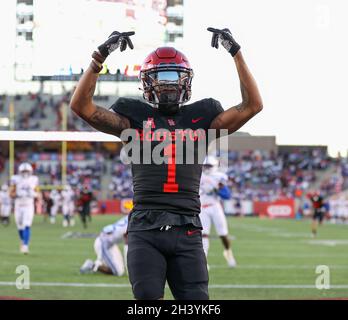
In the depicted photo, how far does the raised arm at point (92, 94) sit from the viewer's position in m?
4.52

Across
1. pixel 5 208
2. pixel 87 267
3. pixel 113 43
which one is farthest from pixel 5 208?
pixel 113 43

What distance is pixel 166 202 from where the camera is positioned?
14.9ft

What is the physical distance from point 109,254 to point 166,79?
779 centimetres

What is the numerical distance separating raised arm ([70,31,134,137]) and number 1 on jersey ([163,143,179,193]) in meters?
0.28

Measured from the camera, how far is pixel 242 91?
4680 millimetres

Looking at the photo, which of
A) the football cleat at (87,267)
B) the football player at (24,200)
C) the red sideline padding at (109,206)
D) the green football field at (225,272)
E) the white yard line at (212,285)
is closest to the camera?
the green football field at (225,272)

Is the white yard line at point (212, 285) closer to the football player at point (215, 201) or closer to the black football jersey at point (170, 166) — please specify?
the football player at point (215, 201)

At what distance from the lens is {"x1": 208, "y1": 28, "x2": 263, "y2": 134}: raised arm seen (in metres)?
4.63

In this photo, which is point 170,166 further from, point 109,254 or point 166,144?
point 109,254

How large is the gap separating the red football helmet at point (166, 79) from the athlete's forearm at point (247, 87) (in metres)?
0.30

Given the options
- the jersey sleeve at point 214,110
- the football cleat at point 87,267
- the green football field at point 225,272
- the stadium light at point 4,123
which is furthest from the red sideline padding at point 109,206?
the jersey sleeve at point 214,110
